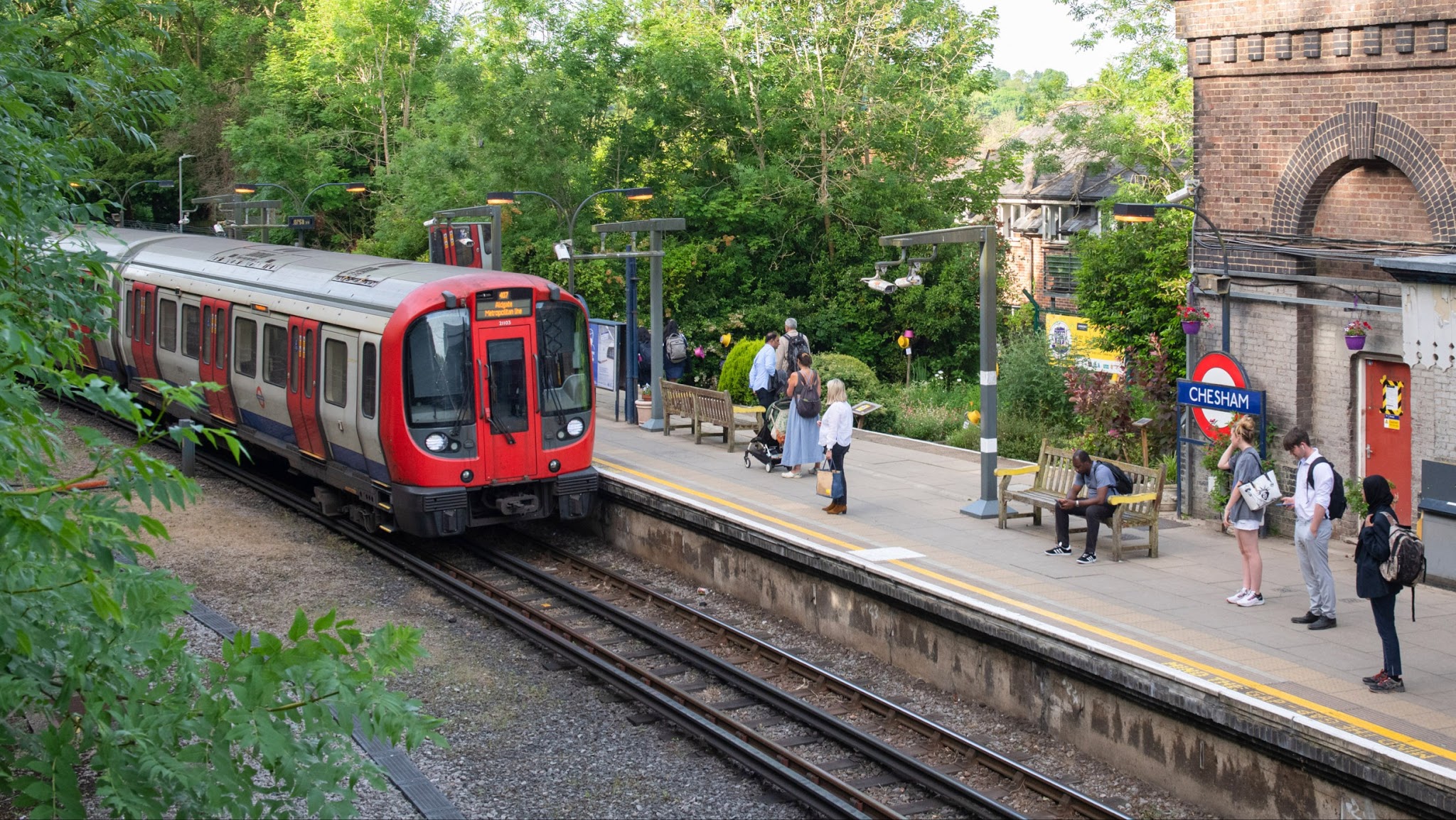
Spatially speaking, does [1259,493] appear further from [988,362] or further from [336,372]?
[336,372]

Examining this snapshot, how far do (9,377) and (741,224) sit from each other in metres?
26.5

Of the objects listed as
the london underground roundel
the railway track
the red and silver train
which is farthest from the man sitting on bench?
the red and silver train

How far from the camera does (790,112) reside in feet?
106

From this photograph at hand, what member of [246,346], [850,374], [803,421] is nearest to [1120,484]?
[803,421]

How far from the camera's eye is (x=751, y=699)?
1127cm

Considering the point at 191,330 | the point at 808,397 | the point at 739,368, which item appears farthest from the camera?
the point at 739,368

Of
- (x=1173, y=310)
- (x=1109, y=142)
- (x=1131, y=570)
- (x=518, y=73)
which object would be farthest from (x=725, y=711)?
(x=1109, y=142)

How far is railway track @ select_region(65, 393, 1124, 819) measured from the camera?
922cm

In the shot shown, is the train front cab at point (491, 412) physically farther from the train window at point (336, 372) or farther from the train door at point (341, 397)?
the train window at point (336, 372)

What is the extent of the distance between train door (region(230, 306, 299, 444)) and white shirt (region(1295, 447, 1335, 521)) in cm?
1105

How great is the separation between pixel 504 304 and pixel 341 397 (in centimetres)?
216

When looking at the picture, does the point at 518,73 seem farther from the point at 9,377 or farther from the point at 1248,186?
the point at 9,377

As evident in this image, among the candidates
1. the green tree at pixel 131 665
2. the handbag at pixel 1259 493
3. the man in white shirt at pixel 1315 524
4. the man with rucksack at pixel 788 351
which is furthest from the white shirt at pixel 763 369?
the green tree at pixel 131 665

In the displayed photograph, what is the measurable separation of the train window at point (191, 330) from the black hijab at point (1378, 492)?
15.0m
